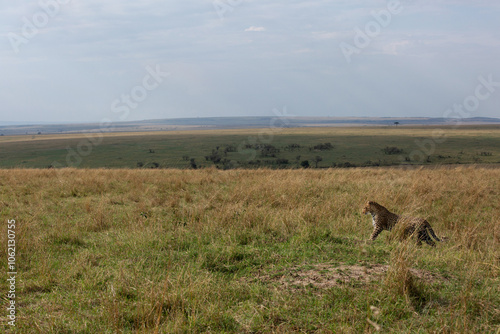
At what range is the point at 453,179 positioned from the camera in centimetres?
1248

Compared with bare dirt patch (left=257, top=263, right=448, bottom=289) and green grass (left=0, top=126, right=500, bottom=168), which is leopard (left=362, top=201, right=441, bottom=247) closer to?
bare dirt patch (left=257, top=263, right=448, bottom=289)

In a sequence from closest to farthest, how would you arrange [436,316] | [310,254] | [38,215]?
[436,316] < [310,254] < [38,215]

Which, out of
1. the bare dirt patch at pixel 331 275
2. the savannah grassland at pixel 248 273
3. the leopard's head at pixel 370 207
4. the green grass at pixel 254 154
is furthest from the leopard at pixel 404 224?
the green grass at pixel 254 154

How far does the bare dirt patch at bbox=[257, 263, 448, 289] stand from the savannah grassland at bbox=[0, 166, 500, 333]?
21 mm

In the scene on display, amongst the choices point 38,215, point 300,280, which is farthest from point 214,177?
point 300,280

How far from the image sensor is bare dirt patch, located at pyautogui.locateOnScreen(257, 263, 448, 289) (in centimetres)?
424

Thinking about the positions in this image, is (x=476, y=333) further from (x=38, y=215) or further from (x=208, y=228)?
(x=38, y=215)

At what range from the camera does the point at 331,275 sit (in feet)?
14.5

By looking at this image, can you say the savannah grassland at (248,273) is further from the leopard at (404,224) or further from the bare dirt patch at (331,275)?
the leopard at (404,224)

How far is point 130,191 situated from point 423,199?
780cm

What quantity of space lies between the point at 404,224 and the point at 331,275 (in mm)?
2055

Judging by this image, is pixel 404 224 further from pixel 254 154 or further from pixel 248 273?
pixel 254 154

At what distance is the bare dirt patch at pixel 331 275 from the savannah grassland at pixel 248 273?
2cm

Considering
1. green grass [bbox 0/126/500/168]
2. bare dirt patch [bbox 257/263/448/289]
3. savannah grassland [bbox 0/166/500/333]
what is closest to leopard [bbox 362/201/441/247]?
savannah grassland [bbox 0/166/500/333]
